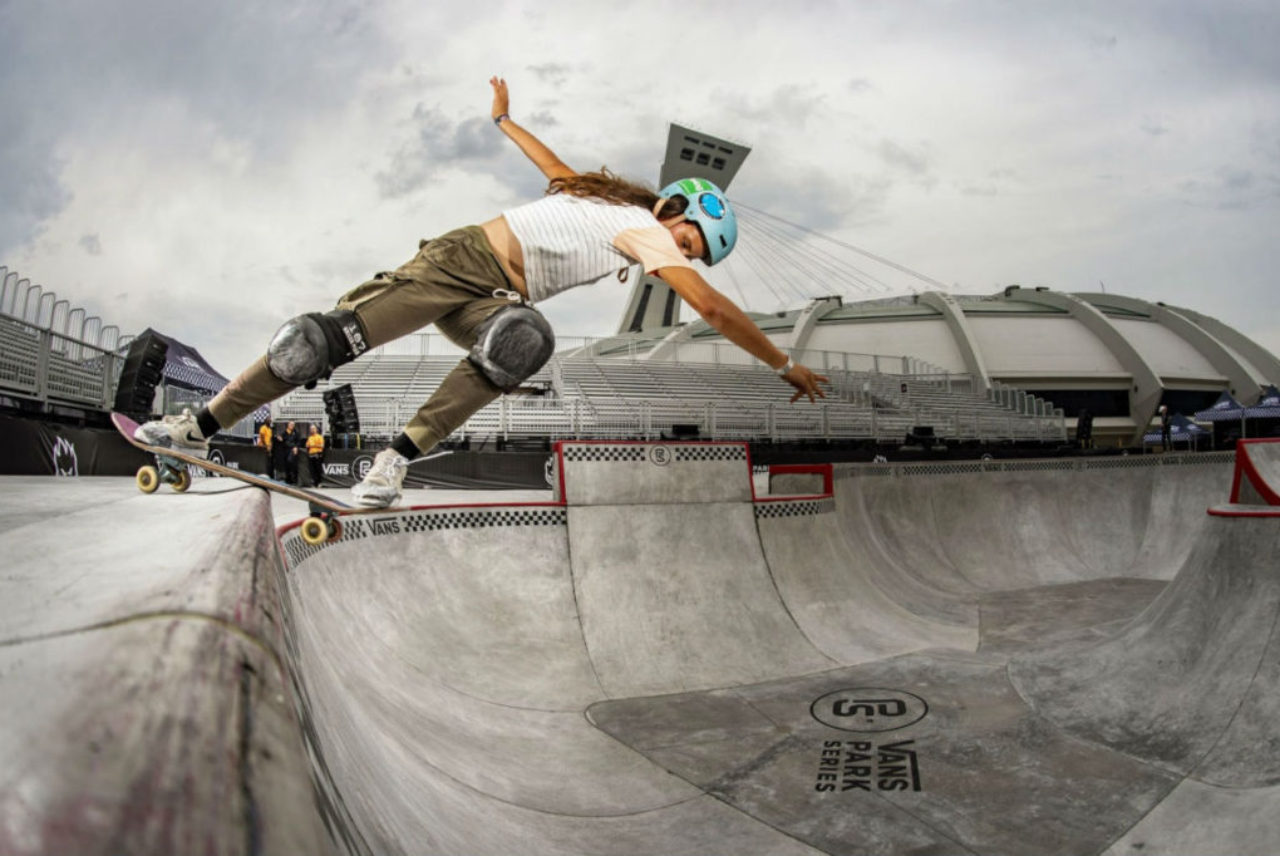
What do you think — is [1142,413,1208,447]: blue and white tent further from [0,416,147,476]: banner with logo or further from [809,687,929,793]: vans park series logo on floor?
[0,416,147,476]: banner with logo

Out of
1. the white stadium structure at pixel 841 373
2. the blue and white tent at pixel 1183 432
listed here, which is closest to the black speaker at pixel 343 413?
the white stadium structure at pixel 841 373

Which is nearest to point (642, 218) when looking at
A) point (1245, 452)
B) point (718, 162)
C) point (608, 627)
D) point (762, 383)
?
point (608, 627)

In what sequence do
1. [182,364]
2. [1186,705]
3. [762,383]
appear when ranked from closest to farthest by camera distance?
[1186,705], [182,364], [762,383]

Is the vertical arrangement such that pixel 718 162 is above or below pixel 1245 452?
above

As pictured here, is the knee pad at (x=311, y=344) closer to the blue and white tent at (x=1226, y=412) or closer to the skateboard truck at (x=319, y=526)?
the skateboard truck at (x=319, y=526)

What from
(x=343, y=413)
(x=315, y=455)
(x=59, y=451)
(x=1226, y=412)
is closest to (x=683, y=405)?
(x=343, y=413)

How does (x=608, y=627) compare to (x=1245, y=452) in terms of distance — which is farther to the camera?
(x=1245, y=452)

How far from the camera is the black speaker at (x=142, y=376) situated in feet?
29.2

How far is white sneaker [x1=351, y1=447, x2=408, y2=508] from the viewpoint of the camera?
3406 mm

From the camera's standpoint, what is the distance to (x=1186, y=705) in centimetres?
314

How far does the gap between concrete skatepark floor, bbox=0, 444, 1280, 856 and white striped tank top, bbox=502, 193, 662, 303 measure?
1.39 meters

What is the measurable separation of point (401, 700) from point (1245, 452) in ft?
21.8

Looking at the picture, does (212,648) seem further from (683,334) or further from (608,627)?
(683,334)

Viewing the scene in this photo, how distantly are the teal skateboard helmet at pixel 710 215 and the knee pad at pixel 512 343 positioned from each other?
74cm
